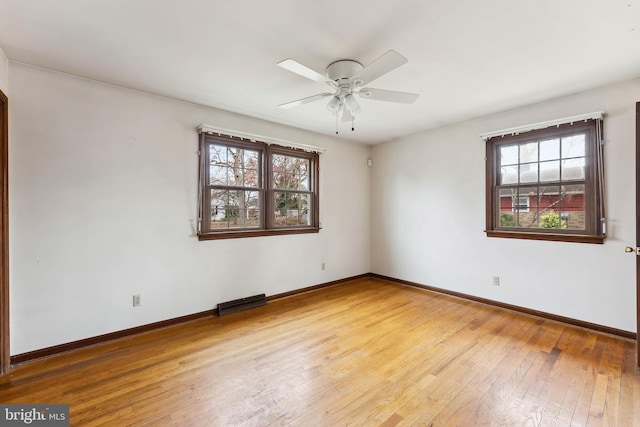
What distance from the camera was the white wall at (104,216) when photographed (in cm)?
236

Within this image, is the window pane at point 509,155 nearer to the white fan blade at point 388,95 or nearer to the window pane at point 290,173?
the white fan blade at point 388,95

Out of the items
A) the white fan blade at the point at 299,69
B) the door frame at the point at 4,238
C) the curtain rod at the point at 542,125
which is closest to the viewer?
the white fan blade at the point at 299,69

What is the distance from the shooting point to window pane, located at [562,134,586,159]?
3.02 metres

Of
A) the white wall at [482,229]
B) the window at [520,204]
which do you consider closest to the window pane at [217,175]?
the white wall at [482,229]

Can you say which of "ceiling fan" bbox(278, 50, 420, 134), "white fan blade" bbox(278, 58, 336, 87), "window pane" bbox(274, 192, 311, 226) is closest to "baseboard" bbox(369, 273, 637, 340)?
"window pane" bbox(274, 192, 311, 226)

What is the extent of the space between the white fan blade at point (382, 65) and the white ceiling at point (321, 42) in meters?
0.23

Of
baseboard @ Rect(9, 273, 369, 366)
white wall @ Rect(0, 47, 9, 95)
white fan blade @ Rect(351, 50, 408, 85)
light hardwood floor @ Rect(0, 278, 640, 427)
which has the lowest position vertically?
light hardwood floor @ Rect(0, 278, 640, 427)

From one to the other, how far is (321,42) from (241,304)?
9.96 feet

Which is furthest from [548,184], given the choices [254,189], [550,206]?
[254,189]

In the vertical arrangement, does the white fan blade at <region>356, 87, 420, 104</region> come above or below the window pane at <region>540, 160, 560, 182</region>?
above

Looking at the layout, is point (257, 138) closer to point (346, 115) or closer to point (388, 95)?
point (346, 115)

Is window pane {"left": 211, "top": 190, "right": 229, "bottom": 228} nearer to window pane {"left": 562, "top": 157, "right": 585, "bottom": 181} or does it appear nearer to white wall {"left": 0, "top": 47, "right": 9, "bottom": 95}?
white wall {"left": 0, "top": 47, "right": 9, "bottom": 95}

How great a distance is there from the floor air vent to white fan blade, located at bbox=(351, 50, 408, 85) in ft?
9.48

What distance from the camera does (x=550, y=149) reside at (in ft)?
10.7
